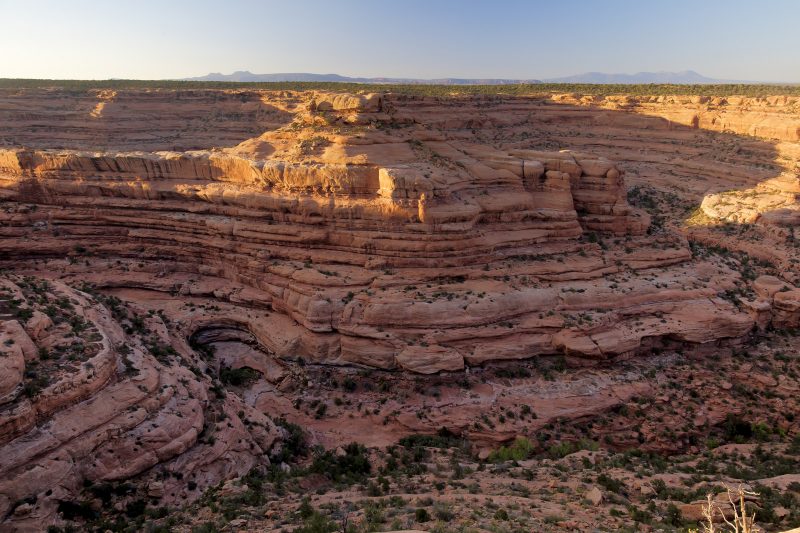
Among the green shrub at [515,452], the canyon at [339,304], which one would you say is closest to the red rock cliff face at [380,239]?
the canyon at [339,304]

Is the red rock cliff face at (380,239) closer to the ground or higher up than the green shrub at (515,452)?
higher up

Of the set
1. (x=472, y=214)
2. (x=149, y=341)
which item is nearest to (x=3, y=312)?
(x=149, y=341)

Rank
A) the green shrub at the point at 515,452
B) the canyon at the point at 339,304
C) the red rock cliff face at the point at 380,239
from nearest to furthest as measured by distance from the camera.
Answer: the canyon at the point at 339,304 → the green shrub at the point at 515,452 → the red rock cliff face at the point at 380,239

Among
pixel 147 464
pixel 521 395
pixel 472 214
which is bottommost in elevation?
pixel 521 395

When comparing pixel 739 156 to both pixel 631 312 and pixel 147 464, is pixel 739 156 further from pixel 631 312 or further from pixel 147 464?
pixel 147 464

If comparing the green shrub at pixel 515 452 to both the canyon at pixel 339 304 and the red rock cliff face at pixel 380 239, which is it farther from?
the red rock cliff face at pixel 380 239

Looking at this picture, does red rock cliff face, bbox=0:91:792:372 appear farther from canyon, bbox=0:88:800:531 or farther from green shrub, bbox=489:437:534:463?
green shrub, bbox=489:437:534:463

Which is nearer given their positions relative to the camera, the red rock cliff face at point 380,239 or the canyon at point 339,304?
the canyon at point 339,304

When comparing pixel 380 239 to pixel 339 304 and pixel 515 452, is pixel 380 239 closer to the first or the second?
pixel 339 304
